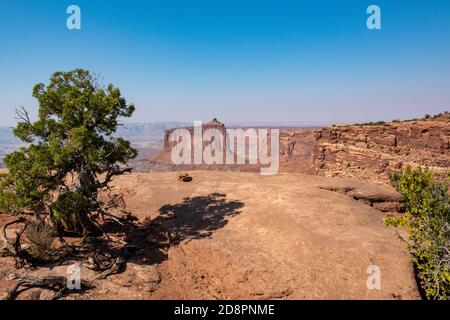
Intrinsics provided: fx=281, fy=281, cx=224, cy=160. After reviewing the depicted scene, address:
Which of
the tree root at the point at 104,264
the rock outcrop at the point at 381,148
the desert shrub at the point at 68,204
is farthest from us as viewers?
the rock outcrop at the point at 381,148

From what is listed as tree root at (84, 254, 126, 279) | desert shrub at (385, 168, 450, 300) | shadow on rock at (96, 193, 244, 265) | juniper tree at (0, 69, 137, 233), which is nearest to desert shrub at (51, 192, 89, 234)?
juniper tree at (0, 69, 137, 233)

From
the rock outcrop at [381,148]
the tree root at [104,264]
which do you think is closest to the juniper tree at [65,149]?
the tree root at [104,264]

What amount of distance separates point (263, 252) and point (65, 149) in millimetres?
8363

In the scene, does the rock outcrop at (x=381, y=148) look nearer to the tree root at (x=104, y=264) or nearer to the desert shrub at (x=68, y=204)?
the tree root at (x=104, y=264)

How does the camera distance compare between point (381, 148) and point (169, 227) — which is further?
point (381, 148)

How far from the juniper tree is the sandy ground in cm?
267

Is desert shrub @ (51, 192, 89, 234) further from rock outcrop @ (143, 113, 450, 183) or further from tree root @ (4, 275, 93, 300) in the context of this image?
rock outcrop @ (143, 113, 450, 183)

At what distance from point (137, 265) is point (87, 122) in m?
6.21

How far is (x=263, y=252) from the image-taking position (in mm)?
11211

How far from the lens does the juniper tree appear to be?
32.1ft

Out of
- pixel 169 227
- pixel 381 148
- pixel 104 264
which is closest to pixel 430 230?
pixel 169 227

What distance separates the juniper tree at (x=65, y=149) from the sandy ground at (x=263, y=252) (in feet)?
8.76

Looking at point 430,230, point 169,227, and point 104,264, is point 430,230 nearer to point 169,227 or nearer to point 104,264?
point 169,227

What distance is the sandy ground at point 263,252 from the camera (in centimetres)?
937
